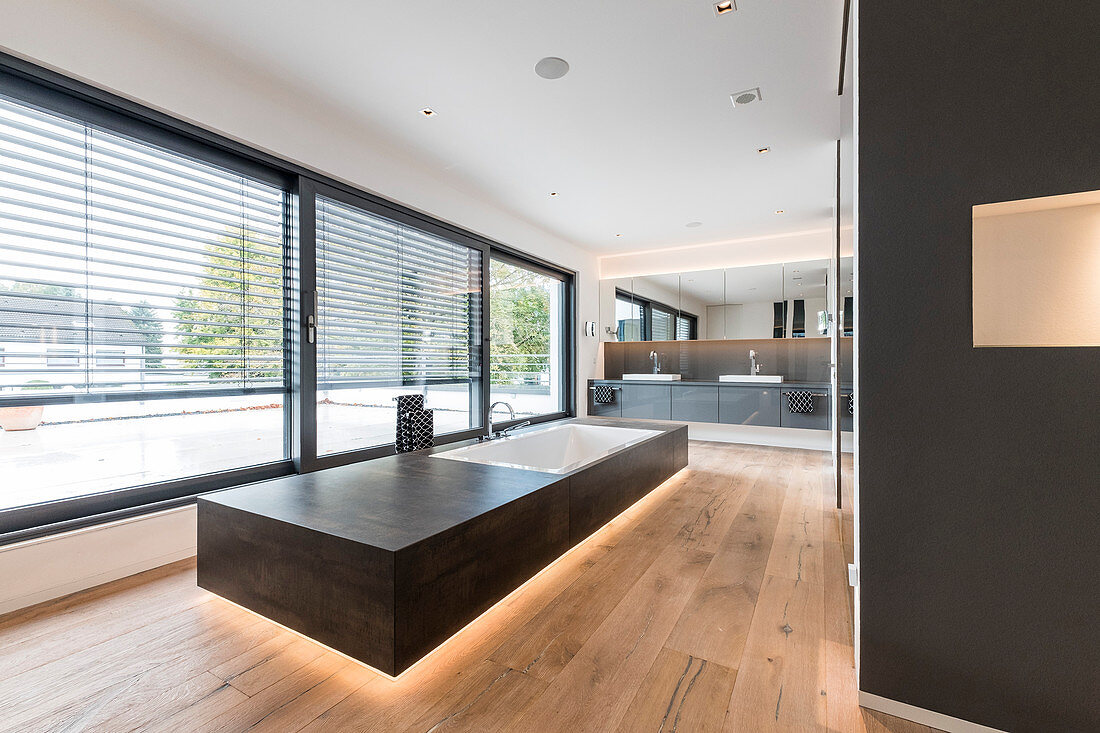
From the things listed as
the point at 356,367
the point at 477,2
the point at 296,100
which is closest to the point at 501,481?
the point at 356,367

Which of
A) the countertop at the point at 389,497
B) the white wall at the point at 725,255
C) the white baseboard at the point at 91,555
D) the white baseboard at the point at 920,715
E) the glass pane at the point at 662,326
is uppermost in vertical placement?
the white wall at the point at 725,255

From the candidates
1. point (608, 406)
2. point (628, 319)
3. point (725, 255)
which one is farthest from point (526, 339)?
point (725, 255)

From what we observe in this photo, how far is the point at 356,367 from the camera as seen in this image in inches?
136

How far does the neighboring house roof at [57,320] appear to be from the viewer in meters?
1.98

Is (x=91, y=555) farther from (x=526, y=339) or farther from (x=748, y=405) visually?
(x=748, y=405)

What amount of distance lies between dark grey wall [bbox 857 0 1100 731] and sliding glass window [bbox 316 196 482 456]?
3002 mm

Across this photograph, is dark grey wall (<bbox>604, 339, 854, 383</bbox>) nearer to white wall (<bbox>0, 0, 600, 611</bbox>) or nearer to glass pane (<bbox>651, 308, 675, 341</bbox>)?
glass pane (<bbox>651, 308, 675, 341</bbox>)

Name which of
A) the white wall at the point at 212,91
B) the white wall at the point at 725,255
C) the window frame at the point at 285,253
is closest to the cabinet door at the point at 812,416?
the white wall at the point at 725,255

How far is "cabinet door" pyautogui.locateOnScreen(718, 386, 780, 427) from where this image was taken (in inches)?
212

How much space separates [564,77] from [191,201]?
2.07 meters

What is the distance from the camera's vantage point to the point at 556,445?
4.15 metres

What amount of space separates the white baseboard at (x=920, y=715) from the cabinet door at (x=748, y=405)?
14.1 ft

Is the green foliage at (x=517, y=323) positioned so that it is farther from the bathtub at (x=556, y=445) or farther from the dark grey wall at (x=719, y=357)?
the dark grey wall at (x=719, y=357)

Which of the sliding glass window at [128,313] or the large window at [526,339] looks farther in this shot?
the large window at [526,339]
